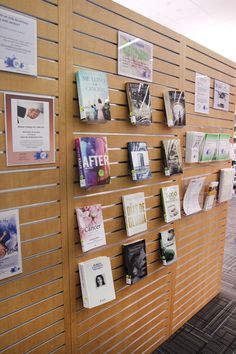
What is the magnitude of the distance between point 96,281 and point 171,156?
3.01 ft

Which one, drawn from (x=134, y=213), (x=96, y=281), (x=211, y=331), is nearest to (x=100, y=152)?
(x=134, y=213)

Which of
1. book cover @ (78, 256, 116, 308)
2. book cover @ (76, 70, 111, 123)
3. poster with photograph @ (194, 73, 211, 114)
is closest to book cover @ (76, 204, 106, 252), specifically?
book cover @ (78, 256, 116, 308)

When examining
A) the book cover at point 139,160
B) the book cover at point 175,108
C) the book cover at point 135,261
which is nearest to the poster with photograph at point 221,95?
the book cover at point 175,108

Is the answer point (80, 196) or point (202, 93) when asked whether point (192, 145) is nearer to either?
point (202, 93)

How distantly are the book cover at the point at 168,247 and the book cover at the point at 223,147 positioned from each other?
84cm

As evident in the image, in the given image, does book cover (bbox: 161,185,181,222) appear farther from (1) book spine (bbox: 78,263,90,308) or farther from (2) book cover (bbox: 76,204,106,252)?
(1) book spine (bbox: 78,263,90,308)

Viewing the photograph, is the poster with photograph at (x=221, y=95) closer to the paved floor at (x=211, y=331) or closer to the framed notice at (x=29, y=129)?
the framed notice at (x=29, y=129)

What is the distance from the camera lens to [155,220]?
1777mm

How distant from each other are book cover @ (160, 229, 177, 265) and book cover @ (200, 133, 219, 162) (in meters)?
0.64

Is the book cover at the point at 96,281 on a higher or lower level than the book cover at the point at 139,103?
lower

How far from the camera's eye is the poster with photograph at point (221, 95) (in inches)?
87.2

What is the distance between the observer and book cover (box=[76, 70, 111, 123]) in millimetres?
1227

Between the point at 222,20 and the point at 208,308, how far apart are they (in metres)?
4.43

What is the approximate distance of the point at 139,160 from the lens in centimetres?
154
